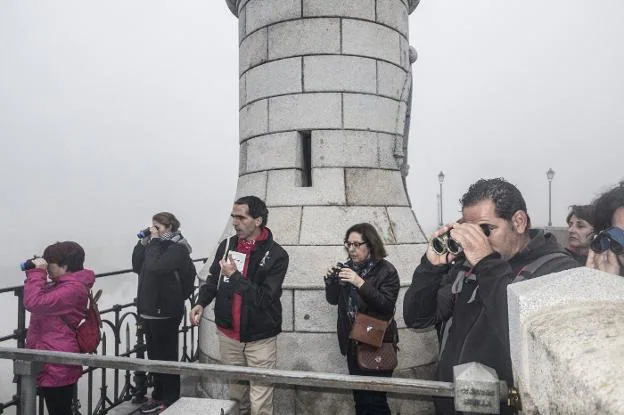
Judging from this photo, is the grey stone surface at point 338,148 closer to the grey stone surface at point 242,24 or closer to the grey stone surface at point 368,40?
the grey stone surface at point 368,40

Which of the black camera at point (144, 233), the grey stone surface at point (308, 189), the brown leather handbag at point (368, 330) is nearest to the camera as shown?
the brown leather handbag at point (368, 330)

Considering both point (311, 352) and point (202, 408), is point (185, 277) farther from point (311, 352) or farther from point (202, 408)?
point (202, 408)

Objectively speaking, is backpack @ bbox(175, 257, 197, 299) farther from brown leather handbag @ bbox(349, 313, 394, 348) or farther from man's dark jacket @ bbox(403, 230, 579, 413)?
man's dark jacket @ bbox(403, 230, 579, 413)

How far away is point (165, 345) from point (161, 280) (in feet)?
2.60

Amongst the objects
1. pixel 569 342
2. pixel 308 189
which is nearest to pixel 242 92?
pixel 308 189

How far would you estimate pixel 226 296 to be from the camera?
360 centimetres

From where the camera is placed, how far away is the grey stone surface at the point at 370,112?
17.1 ft

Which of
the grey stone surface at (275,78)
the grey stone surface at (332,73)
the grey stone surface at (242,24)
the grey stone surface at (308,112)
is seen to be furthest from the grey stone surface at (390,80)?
the grey stone surface at (242,24)

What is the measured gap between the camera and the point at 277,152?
533cm

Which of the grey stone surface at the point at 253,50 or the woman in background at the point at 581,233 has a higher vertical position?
the grey stone surface at the point at 253,50

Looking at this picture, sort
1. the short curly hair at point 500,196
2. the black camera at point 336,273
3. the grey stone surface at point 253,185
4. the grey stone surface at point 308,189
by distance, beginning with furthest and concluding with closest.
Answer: the grey stone surface at point 253,185 → the grey stone surface at point 308,189 → the black camera at point 336,273 → the short curly hair at point 500,196

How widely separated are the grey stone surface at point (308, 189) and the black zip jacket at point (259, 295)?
1527 mm

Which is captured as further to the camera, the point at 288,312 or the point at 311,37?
the point at 311,37

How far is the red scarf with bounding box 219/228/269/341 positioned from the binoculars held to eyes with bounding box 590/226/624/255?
8.15ft
